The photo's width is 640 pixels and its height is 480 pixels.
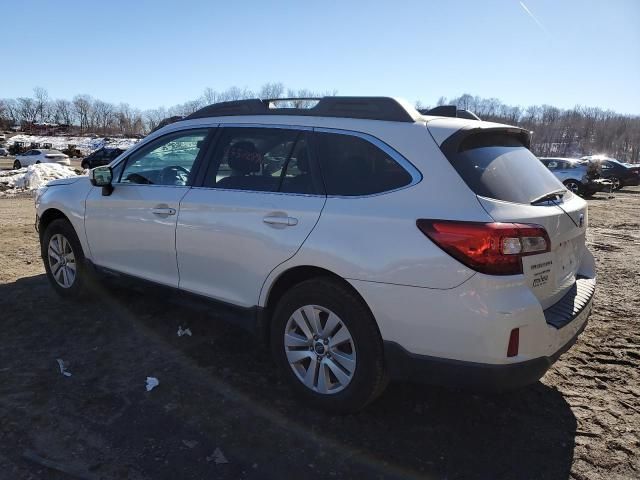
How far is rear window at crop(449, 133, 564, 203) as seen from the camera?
2705mm

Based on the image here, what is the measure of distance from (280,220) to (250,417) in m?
1.22

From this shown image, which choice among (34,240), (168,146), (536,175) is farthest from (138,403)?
(34,240)

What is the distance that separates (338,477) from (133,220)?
2640mm

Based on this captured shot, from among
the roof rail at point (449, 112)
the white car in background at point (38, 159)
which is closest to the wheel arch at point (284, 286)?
the roof rail at point (449, 112)

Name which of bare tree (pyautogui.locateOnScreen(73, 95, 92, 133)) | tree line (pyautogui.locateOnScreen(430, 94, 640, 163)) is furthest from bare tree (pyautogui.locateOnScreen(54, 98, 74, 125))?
tree line (pyautogui.locateOnScreen(430, 94, 640, 163))

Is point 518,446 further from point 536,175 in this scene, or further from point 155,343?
point 155,343

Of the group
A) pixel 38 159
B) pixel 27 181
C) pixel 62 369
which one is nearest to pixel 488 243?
pixel 62 369

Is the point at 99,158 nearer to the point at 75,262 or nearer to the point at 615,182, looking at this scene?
the point at 615,182

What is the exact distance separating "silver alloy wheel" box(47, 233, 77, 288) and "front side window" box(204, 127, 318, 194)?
2114 mm

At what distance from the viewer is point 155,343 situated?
415 centimetres

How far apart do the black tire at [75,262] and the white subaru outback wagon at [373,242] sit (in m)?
1.24

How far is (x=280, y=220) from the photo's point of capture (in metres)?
3.16

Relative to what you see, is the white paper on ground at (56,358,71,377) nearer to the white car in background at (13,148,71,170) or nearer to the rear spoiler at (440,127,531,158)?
the rear spoiler at (440,127,531,158)

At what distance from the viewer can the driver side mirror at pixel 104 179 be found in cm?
441
